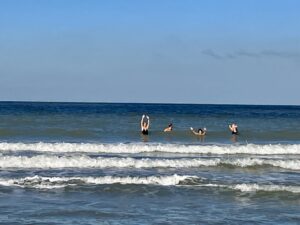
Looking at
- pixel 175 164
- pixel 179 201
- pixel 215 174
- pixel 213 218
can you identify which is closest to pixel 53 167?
pixel 175 164

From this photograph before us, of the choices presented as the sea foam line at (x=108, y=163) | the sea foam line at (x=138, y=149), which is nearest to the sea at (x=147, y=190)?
the sea foam line at (x=108, y=163)

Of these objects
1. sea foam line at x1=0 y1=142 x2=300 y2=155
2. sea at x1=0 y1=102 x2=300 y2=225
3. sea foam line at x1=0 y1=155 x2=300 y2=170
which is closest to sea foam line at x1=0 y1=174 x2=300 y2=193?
sea at x1=0 y1=102 x2=300 y2=225

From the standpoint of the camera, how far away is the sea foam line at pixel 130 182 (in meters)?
15.2

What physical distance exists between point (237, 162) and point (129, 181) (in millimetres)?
6345

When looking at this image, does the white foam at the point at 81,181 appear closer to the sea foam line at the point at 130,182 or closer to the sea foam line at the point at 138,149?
the sea foam line at the point at 130,182

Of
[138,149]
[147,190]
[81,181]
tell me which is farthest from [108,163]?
[138,149]

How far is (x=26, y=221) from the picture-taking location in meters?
11.4

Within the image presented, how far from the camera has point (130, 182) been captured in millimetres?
15789

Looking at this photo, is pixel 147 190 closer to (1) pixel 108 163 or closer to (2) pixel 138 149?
(1) pixel 108 163

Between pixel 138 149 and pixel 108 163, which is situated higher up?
pixel 138 149

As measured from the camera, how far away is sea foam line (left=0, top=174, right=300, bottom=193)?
15.2m

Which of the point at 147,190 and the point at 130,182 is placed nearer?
the point at 147,190

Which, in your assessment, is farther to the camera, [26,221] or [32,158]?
[32,158]

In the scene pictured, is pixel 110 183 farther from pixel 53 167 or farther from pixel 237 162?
pixel 237 162
